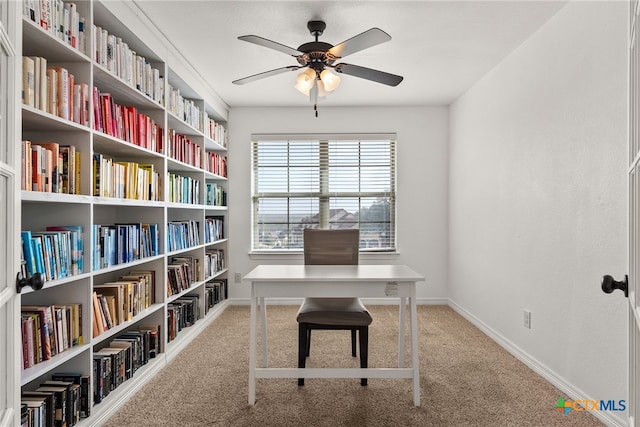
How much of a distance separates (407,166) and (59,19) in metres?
4.17

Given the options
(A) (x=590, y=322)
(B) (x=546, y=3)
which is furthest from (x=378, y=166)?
(A) (x=590, y=322)

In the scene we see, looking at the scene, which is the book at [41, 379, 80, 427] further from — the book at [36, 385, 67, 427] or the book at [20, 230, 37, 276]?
the book at [20, 230, 37, 276]

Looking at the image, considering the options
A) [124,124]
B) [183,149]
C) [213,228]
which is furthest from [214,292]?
[124,124]

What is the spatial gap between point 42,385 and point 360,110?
4.39m

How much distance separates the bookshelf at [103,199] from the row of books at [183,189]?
0.02 meters

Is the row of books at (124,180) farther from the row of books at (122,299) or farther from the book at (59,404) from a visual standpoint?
the book at (59,404)

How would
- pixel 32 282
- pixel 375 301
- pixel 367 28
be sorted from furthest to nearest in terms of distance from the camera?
1. pixel 375 301
2. pixel 367 28
3. pixel 32 282

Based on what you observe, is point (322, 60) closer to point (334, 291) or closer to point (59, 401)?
point (334, 291)

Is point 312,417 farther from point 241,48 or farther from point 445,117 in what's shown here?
point 445,117

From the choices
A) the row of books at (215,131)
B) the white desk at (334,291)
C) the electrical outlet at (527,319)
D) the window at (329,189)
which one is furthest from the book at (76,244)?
the window at (329,189)

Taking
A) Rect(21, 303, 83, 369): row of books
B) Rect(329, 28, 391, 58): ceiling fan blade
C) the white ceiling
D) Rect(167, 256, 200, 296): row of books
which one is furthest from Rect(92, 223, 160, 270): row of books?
Rect(329, 28, 391, 58): ceiling fan blade

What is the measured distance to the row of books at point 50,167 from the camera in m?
1.85

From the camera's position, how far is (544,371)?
2979 mm

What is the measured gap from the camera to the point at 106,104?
257 cm
